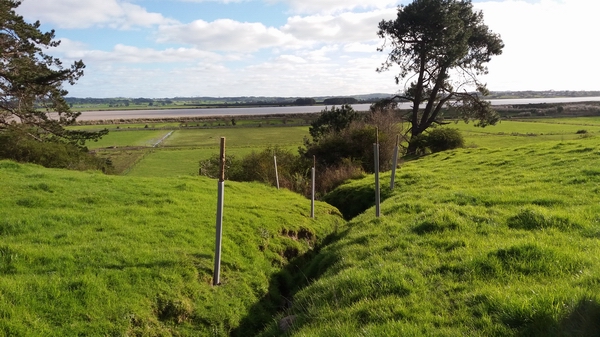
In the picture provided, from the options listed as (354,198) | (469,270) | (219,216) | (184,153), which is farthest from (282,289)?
(184,153)

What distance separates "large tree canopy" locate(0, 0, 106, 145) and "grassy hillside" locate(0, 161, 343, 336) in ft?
38.6

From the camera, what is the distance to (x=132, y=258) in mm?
7719

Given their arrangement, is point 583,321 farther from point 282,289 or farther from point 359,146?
point 359,146

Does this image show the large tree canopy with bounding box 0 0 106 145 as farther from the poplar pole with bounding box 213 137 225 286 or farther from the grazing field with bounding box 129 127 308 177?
the poplar pole with bounding box 213 137 225 286

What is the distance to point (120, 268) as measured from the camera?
729cm

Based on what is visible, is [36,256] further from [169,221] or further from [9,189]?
[9,189]

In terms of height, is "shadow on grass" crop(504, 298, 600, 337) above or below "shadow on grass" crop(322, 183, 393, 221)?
above

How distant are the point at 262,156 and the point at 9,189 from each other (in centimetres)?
1791

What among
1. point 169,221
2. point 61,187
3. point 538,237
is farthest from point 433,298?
point 61,187

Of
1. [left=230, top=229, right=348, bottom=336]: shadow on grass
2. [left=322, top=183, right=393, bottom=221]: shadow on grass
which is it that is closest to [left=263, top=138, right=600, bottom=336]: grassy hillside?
[left=230, top=229, right=348, bottom=336]: shadow on grass

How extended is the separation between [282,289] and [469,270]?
15.3 feet

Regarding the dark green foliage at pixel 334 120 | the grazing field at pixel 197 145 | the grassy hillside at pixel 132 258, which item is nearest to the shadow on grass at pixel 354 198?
the grassy hillside at pixel 132 258

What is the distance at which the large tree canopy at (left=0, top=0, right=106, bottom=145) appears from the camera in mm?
22469

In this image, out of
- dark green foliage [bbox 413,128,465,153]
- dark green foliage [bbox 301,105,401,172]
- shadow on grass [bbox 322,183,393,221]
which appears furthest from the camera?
dark green foliage [bbox 413,128,465,153]
